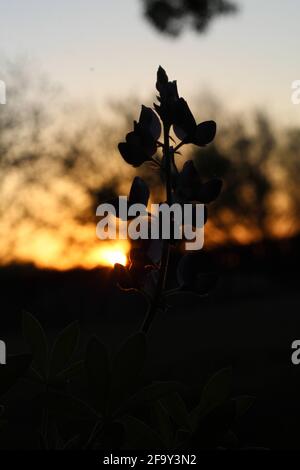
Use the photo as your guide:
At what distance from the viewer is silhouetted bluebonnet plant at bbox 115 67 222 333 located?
64cm

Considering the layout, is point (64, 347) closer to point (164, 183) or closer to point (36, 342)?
point (36, 342)

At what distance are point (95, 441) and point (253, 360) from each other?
708cm

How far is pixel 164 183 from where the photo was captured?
66cm

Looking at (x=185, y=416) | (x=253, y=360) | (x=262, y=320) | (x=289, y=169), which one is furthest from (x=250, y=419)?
(x=289, y=169)

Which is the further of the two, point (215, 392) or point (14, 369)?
point (215, 392)

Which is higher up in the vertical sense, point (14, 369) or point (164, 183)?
point (164, 183)

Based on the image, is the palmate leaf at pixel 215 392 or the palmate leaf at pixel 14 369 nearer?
the palmate leaf at pixel 14 369

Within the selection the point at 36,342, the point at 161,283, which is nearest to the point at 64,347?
the point at 36,342

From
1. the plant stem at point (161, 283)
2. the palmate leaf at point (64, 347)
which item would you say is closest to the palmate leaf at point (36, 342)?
the palmate leaf at point (64, 347)

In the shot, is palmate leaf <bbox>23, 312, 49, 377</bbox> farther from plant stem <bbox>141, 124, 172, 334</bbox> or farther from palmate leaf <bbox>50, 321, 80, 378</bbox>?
plant stem <bbox>141, 124, 172, 334</bbox>

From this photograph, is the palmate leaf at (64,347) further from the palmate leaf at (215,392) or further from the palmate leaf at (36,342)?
the palmate leaf at (215,392)

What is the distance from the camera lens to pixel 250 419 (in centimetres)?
440

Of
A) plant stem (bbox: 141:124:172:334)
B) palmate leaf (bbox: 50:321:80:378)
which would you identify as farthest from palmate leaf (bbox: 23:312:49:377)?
plant stem (bbox: 141:124:172:334)

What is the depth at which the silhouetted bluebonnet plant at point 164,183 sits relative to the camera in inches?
25.3
